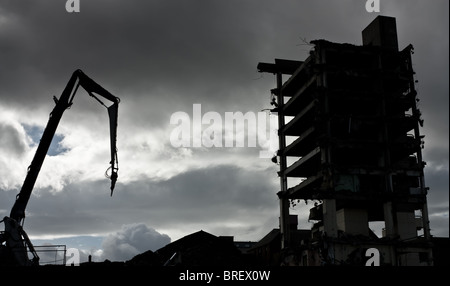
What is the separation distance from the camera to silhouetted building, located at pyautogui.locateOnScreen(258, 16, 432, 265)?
5938 centimetres

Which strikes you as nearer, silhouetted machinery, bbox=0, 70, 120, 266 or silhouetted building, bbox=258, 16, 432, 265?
silhouetted machinery, bbox=0, 70, 120, 266

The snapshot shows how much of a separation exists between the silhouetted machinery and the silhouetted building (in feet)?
110

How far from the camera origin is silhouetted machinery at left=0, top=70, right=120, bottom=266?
94.6 ft

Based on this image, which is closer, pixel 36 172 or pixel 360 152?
pixel 36 172

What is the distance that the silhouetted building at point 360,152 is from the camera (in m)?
59.4

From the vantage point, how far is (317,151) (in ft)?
203

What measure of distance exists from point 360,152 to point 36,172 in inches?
1792

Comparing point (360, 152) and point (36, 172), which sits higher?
point (360, 152)

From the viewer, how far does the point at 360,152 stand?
6606 centimetres

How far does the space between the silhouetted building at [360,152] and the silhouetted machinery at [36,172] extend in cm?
3357

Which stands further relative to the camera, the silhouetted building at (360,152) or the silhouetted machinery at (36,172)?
the silhouetted building at (360,152)
